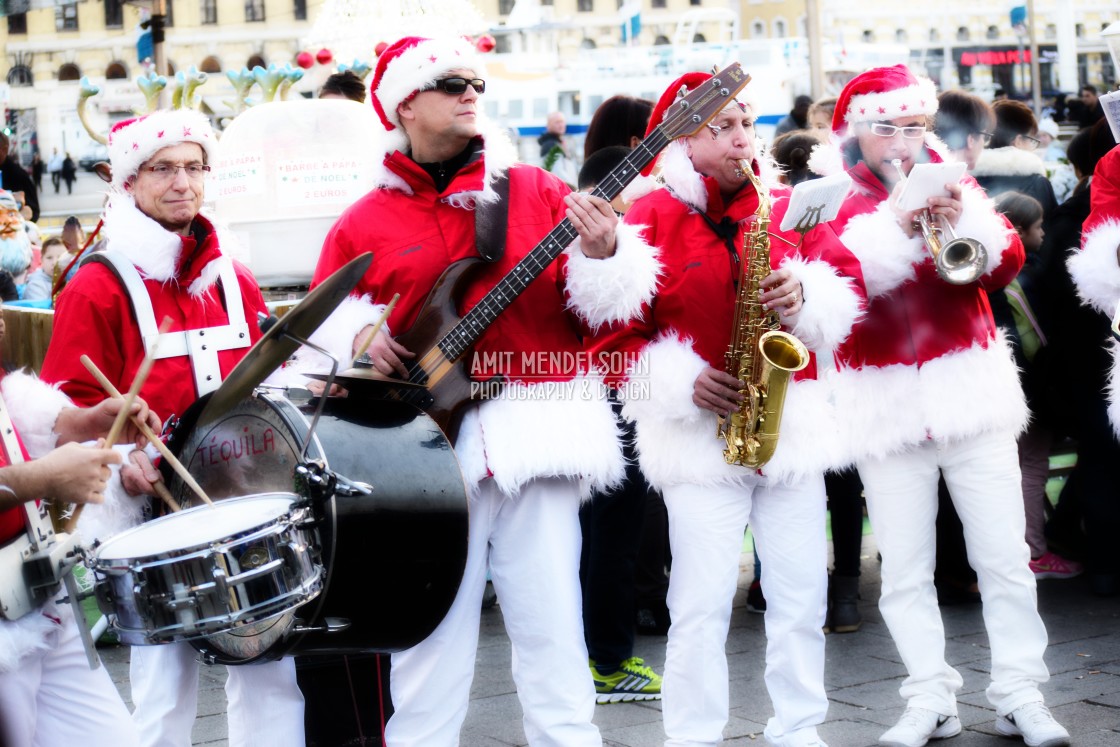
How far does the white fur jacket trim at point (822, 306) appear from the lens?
Result: 4.25 metres

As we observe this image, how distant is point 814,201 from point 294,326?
170 centimetres

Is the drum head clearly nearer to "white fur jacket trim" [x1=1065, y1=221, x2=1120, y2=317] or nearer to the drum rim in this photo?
the drum rim

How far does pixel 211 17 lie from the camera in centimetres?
7112

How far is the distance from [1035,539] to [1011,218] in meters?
1.64

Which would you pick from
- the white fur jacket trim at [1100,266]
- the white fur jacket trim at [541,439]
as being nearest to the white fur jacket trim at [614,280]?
the white fur jacket trim at [541,439]

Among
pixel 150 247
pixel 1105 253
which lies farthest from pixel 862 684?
pixel 150 247

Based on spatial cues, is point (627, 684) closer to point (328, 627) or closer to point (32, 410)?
point (328, 627)

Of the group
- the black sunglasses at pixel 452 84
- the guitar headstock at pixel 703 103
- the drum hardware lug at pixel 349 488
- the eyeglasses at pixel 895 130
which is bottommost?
the drum hardware lug at pixel 349 488

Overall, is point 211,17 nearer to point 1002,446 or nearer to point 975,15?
point 975,15

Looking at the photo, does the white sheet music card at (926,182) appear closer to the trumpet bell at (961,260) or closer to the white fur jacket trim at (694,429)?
the trumpet bell at (961,260)

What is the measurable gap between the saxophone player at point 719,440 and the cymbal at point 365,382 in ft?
2.74

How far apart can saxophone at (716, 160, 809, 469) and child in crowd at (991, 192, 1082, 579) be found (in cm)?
245

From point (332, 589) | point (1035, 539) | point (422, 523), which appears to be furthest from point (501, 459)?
point (1035, 539)

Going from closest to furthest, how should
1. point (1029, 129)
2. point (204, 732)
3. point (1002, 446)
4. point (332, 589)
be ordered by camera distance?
point (332, 589)
point (1002, 446)
point (204, 732)
point (1029, 129)
